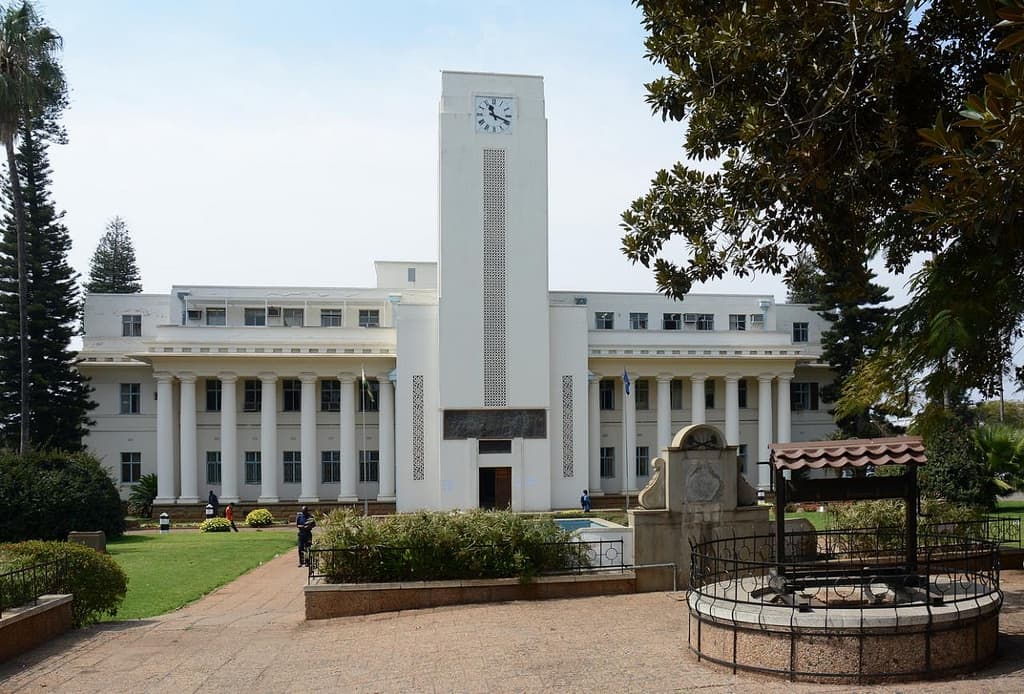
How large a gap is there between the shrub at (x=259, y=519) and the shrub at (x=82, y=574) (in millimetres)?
22120

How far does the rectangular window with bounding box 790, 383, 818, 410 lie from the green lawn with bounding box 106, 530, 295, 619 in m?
25.2

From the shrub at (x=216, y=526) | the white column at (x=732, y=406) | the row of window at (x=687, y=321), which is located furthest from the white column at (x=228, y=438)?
the white column at (x=732, y=406)

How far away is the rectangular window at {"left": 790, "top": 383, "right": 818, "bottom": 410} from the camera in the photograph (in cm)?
4588

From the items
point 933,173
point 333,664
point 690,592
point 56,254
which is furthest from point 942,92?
point 56,254

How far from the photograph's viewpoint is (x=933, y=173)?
11.5m

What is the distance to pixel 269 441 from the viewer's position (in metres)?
39.4

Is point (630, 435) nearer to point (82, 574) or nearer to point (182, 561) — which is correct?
point (182, 561)

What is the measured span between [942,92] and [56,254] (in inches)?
1469

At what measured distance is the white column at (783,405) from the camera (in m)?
42.2

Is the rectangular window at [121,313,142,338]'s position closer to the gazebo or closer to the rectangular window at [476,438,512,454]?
the rectangular window at [476,438,512,454]

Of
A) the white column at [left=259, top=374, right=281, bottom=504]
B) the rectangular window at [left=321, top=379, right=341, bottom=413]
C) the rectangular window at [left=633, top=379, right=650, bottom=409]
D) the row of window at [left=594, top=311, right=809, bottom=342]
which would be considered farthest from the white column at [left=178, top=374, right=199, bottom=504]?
the rectangular window at [left=633, top=379, right=650, bottom=409]

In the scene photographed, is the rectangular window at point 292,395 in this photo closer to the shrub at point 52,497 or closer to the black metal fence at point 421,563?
the shrub at point 52,497

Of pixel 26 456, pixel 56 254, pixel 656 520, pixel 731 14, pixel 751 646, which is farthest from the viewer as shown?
pixel 56 254

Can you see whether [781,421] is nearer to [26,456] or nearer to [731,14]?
[26,456]
